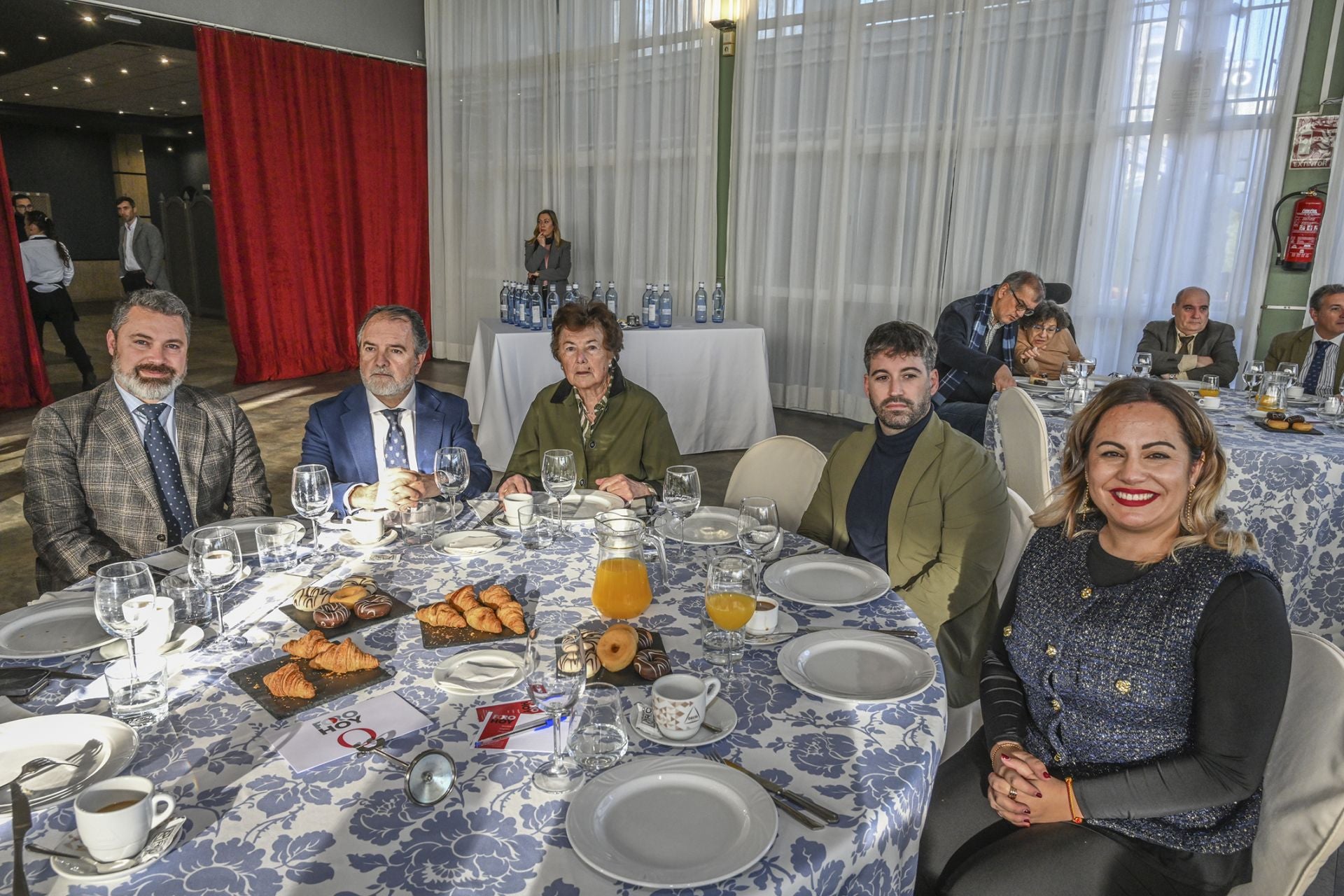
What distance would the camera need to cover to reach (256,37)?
7016mm

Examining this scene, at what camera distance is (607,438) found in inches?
101

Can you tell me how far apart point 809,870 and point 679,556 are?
0.92 meters

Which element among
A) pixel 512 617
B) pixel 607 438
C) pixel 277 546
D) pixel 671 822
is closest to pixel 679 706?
pixel 671 822

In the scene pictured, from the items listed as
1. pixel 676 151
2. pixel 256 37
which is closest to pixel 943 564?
pixel 676 151

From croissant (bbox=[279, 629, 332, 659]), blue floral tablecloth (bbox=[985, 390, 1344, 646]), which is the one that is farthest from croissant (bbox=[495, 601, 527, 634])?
blue floral tablecloth (bbox=[985, 390, 1344, 646])

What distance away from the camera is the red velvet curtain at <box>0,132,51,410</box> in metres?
5.89

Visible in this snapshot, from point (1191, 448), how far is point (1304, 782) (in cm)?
50

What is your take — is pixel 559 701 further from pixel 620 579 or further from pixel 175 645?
pixel 175 645

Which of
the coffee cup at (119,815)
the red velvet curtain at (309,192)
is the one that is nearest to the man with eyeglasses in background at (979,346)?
the coffee cup at (119,815)

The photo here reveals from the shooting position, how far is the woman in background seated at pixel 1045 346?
13.8 ft

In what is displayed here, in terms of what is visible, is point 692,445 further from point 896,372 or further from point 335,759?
point 335,759

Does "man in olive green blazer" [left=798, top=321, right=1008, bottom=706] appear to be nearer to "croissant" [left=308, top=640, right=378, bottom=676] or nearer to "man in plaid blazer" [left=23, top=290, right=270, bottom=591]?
"croissant" [left=308, top=640, right=378, bottom=676]

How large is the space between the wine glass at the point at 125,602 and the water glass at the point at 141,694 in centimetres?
3

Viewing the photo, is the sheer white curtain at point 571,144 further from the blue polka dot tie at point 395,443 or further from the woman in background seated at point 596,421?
the blue polka dot tie at point 395,443
